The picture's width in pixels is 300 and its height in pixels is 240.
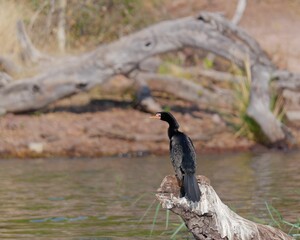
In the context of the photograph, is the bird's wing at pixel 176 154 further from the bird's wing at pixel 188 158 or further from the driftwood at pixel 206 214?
the driftwood at pixel 206 214

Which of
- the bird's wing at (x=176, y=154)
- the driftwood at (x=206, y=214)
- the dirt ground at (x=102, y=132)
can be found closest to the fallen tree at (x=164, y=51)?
the dirt ground at (x=102, y=132)

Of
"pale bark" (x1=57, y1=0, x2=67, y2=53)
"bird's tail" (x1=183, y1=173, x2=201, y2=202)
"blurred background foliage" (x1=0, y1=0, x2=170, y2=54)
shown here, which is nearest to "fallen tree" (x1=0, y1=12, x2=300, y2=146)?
"blurred background foliage" (x1=0, y1=0, x2=170, y2=54)

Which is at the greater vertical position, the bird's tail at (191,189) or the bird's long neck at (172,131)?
the bird's long neck at (172,131)

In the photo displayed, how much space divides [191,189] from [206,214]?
0.93 feet

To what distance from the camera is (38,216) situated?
10.9m

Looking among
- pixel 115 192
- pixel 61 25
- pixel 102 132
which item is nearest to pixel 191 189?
pixel 115 192

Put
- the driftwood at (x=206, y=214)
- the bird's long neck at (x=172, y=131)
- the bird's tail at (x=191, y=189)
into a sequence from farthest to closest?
1. the bird's long neck at (x=172, y=131)
2. the driftwood at (x=206, y=214)
3. the bird's tail at (x=191, y=189)

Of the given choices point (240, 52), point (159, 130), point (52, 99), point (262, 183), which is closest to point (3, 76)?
point (52, 99)

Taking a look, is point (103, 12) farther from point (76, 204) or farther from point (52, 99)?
point (76, 204)

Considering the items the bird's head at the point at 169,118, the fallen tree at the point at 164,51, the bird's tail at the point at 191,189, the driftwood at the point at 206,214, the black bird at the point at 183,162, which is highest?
the fallen tree at the point at 164,51

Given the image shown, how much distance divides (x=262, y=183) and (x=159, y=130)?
189 inches

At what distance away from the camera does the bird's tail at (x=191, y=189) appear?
675 centimetres

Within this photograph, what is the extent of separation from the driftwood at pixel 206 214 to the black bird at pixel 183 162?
71 mm

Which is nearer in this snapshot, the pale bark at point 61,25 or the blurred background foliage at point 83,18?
the blurred background foliage at point 83,18
